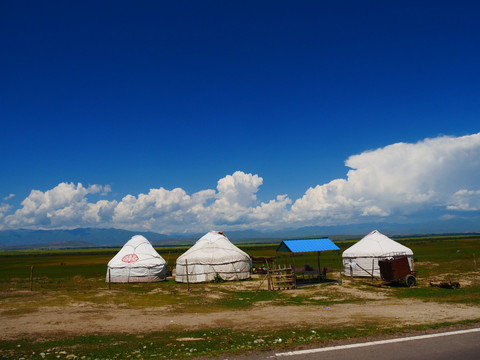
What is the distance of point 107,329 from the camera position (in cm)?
1402

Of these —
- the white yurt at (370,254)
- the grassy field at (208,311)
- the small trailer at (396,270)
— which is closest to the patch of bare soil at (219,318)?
the grassy field at (208,311)

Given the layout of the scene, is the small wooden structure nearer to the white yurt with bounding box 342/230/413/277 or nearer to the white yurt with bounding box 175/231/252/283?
the white yurt with bounding box 175/231/252/283

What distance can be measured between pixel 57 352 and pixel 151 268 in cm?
2286

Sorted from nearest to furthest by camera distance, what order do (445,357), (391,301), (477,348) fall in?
(445,357) < (477,348) < (391,301)

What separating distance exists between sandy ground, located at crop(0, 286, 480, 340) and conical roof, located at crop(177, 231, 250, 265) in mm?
13420

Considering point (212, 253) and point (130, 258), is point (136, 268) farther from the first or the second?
→ point (212, 253)

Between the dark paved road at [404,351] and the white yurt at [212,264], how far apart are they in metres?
22.7

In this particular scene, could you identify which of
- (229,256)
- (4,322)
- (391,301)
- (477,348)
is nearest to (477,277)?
(391,301)

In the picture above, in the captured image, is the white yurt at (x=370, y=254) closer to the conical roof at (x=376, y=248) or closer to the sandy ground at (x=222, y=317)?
the conical roof at (x=376, y=248)

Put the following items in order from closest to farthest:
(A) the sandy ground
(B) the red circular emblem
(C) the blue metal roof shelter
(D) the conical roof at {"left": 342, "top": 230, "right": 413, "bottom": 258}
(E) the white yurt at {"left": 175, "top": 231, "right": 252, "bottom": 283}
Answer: (A) the sandy ground, (C) the blue metal roof shelter, (E) the white yurt at {"left": 175, "top": 231, "right": 252, "bottom": 283}, (D) the conical roof at {"left": 342, "top": 230, "right": 413, "bottom": 258}, (B) the red circular emblem

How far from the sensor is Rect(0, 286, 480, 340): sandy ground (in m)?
13.8

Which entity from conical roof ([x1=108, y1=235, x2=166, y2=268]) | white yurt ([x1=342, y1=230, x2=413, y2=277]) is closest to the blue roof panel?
white yurt ([x1=342, y1=230, x2=413, y2=277])

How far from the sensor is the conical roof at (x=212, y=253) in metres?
32.3

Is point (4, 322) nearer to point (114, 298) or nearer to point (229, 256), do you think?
point (114, 298)
